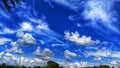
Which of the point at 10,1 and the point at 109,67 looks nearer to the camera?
the point at 10,1

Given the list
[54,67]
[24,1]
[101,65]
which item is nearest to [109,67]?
[101,65]

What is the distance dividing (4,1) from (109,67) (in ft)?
452

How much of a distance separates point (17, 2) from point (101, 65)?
139462 mm

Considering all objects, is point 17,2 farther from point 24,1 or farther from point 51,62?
point 51,62

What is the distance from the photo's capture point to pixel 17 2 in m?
42.8

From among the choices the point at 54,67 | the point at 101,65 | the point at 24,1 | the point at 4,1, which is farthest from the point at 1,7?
the point at 101,65

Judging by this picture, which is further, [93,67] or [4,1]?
[93,67]

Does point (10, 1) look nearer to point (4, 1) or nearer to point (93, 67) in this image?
point (4, 1)

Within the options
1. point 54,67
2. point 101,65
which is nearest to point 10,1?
point 54,67

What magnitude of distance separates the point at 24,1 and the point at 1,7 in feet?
12.3

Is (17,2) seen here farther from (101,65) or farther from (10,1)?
Result: (101,65)

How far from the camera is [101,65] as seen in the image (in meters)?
176

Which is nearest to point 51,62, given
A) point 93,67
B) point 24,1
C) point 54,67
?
point 54,67

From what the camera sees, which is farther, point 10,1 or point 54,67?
point 54,67
